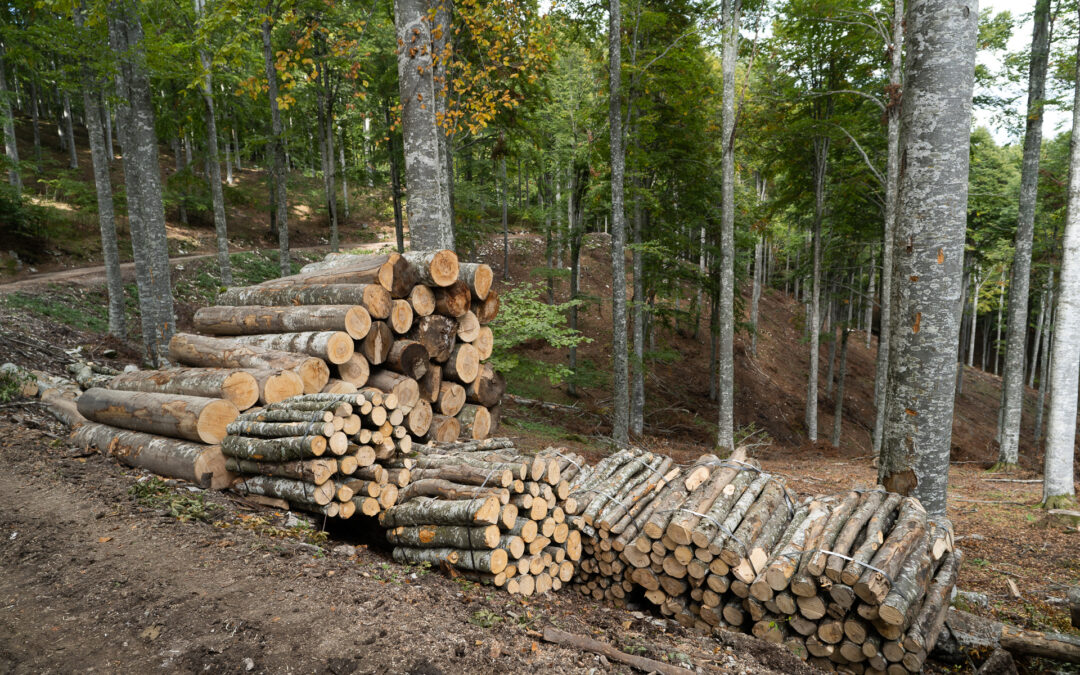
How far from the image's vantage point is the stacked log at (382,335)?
6.70 m

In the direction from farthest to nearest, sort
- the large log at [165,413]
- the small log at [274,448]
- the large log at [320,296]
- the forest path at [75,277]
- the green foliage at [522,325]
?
the forest path at [75,277]
the green foliage at [522,325]
the large log at [320,296]
the large log at [165,413]
the small log at [274,448]

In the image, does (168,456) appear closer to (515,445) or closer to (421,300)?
(421,300)

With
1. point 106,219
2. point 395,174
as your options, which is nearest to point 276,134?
point 395,174

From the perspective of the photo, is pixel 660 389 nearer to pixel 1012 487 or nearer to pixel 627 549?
pixel 1012 487

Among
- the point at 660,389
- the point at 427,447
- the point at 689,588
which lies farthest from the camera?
the point at 660,389

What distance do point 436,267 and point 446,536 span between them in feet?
11.8

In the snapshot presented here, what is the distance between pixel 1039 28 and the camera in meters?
12.1

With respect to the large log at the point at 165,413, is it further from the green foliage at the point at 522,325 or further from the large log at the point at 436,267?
the green foliage at the point at 522,325

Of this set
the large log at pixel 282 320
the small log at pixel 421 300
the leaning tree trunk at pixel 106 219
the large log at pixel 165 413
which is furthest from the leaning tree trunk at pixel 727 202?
the leaning tree trunk at pixel 106 219

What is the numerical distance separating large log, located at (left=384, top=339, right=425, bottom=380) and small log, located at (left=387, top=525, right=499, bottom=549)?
7.60ft

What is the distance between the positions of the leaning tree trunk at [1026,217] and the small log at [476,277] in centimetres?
1259

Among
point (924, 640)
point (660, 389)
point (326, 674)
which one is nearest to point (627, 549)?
point (924, 640)

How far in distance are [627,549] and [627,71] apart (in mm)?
10634

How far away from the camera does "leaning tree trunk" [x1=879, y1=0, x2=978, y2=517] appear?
4.77m
